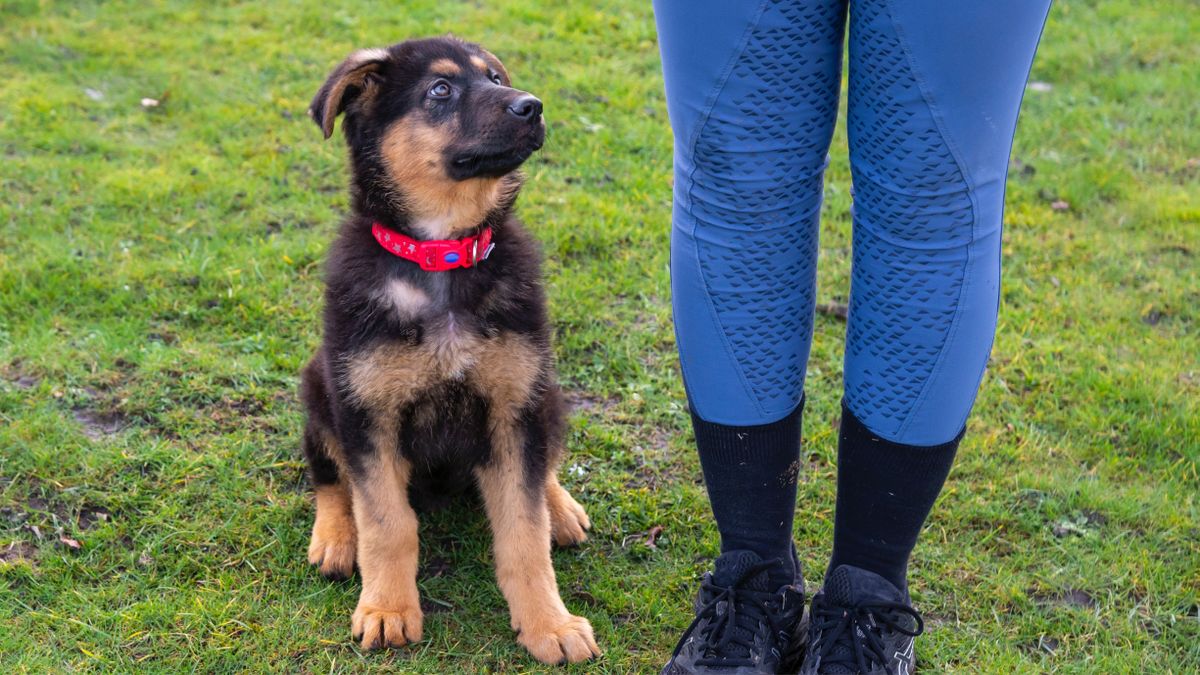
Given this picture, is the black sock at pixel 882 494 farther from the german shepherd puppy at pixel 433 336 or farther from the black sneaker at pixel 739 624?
the german shepherd puppy at pixel 433 336

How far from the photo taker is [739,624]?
8.75 feet

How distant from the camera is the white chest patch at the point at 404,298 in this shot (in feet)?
9.49

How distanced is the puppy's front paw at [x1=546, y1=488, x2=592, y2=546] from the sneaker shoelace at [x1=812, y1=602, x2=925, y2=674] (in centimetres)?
92

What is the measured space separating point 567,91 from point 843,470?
446 centimetres

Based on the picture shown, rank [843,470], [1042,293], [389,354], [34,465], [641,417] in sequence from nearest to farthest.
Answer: [843,470] → [389,354] → [34,465] → [641,417] → [1042,293]

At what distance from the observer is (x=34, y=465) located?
11.6 ft

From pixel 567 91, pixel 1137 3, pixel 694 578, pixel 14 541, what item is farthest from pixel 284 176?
pixel 1137 3

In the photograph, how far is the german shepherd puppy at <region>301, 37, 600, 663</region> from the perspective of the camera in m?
2.88

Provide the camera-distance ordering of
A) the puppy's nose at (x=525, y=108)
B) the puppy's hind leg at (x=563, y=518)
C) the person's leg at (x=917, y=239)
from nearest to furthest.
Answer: the person's leg at (x=917, y=239) < the puppy's nose at (x=525, y=108) < the puppy's hind leg at (x=563, y=518)

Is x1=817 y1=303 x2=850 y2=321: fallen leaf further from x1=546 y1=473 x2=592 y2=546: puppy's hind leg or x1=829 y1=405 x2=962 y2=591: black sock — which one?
x1=829 y1=405 x2=962 y2=591: black sock

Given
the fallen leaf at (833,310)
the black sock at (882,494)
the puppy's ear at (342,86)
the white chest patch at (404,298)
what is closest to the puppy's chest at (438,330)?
the white chest patch at (404,298)

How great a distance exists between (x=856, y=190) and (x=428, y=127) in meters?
1.21

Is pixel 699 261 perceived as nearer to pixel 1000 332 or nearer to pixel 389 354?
pixel 389 354

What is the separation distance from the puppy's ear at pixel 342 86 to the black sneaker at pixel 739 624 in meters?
1.47
